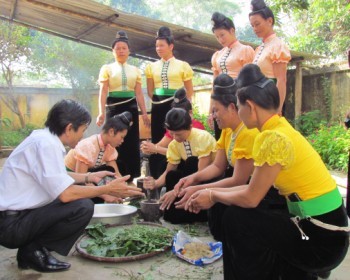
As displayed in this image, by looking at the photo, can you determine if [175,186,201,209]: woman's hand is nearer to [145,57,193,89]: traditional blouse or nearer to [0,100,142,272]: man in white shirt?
[0,100,142,272]: man in white shirt

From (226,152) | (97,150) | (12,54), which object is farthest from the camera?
(12,54)

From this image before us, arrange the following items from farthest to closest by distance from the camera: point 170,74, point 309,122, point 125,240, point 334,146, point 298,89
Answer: point 298,89, point 309,122, point 334,146, point 170,74, point 125,240

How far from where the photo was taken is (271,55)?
152 inches

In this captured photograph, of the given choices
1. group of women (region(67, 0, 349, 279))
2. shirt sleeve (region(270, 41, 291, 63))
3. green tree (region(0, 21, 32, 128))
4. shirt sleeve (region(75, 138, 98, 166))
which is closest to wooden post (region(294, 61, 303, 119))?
shirt sleeve (region(270, 41, 291, 63))

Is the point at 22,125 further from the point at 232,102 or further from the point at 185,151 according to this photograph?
the point at 232,102

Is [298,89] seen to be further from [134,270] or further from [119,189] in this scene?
[134,270]

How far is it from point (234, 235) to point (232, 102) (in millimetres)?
1023

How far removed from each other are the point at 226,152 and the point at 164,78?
2.31 metres

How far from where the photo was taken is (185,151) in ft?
12.7

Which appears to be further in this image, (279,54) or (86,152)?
(86,152)

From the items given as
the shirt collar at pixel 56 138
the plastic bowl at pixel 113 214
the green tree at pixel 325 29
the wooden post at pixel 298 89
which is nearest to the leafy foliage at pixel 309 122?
the wooden post at pixel 298 89

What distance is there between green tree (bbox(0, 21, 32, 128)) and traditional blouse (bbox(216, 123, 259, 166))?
429 inches

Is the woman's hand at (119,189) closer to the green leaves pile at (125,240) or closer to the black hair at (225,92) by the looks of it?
the green leaves pile at (125,240)

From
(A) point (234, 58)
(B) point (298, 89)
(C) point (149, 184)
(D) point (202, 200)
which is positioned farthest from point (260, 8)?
(B) point (298, 89)
